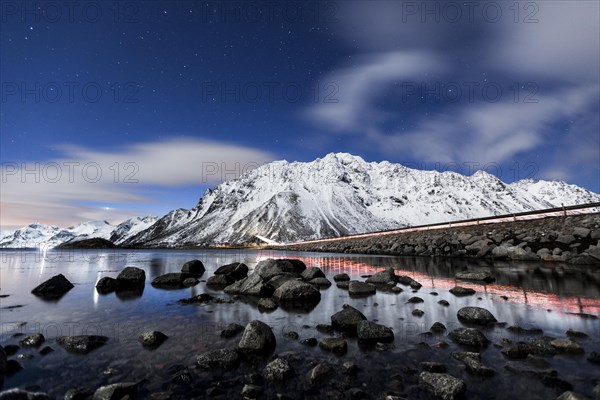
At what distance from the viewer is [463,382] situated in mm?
6406

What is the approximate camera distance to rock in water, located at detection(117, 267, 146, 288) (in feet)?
77.5

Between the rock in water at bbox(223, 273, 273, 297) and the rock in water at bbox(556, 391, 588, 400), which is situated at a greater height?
the rock in water at bbox(556, 391, 588, 400)

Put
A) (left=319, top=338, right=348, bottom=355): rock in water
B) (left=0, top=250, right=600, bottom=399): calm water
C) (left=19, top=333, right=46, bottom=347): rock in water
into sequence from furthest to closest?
(left=19, top=333, right=46, bottom=347): rock in water
(left=319, top=338, right=348, bottom=355): rock in water
(left=0, top=250, right=600, bottom=399): calm water

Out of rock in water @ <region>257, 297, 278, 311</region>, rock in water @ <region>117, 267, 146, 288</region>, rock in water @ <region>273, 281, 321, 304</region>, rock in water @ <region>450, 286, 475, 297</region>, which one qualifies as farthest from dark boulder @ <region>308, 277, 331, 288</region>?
rock in water @ <region>117, 267, 146, 288</region>

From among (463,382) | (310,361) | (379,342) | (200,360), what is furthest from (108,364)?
(463,382)

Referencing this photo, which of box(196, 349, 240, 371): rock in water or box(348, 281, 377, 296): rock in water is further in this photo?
box(348, 281, 377, 296): rock in water

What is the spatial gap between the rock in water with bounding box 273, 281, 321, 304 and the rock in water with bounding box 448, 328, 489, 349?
8.11m

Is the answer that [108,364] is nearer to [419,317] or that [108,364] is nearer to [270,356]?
[270,356]

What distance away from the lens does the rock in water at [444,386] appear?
6234mm

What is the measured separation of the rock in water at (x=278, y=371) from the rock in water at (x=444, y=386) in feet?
10.1

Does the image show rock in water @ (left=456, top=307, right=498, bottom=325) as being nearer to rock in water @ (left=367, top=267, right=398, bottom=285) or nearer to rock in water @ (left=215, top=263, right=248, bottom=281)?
rock in water @ (left=367, top=267, right=398, bottom=285)

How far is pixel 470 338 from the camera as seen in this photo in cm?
923

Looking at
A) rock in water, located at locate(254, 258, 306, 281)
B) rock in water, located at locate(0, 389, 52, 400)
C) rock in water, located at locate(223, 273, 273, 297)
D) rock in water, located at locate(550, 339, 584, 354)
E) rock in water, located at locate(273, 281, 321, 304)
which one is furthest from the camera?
rock in water, located at locate(254, 258, 306, 281)

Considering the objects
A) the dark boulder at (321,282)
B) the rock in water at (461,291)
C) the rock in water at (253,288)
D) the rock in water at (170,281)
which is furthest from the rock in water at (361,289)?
the rock in water at (170,281)
